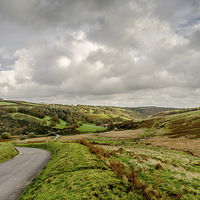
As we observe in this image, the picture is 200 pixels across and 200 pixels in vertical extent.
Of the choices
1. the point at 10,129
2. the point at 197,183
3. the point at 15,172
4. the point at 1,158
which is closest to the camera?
the point at 197,183

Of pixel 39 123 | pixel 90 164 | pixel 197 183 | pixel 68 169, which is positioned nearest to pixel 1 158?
pixel 68 169

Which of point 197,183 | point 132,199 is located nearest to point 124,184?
point 132,199

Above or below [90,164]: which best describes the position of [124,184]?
above

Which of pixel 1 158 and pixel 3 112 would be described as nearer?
pixel 1 158

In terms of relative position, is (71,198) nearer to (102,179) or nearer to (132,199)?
(102,179)

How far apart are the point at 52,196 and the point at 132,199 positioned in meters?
4.97

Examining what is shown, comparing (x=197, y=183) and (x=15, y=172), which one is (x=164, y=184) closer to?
(x=197, y=183)

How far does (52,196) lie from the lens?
7617mm

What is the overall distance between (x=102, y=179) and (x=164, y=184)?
4742mm

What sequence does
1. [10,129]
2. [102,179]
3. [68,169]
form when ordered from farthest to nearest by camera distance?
[10,129]
[68,169]
[102,179]

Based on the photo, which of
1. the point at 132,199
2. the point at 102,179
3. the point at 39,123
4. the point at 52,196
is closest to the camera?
the point at 132,199

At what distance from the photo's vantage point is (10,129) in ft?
380

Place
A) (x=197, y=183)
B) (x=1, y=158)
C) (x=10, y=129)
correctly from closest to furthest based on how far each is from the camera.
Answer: (x=197, y=183)
(x=1, y=158)
(x=10, y=129)

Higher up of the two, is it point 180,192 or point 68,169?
point 180,192
